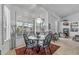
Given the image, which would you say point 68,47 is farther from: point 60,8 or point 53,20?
point 60,8

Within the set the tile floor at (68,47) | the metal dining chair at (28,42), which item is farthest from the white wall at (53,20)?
the metal dining chair at (28,42)

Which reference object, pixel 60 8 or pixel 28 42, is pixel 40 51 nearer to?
pixel 28 42

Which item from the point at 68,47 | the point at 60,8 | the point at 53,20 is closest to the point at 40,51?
the point at 68,47

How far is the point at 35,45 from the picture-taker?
9.06 ft

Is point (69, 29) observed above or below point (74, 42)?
above

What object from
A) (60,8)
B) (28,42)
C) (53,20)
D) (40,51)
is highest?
(60,8)

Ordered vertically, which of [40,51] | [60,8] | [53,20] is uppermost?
[60,8]

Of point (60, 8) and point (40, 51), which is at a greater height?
point (60, 8)

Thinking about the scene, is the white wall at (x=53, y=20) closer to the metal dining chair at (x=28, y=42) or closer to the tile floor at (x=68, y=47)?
the tile floor at (x=68, y=47)

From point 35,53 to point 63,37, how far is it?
727 millimetres

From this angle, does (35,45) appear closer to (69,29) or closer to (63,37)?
(63,37)

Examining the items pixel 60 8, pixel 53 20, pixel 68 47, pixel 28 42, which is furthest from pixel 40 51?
pixel 60 8

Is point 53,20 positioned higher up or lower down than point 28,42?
higher up
